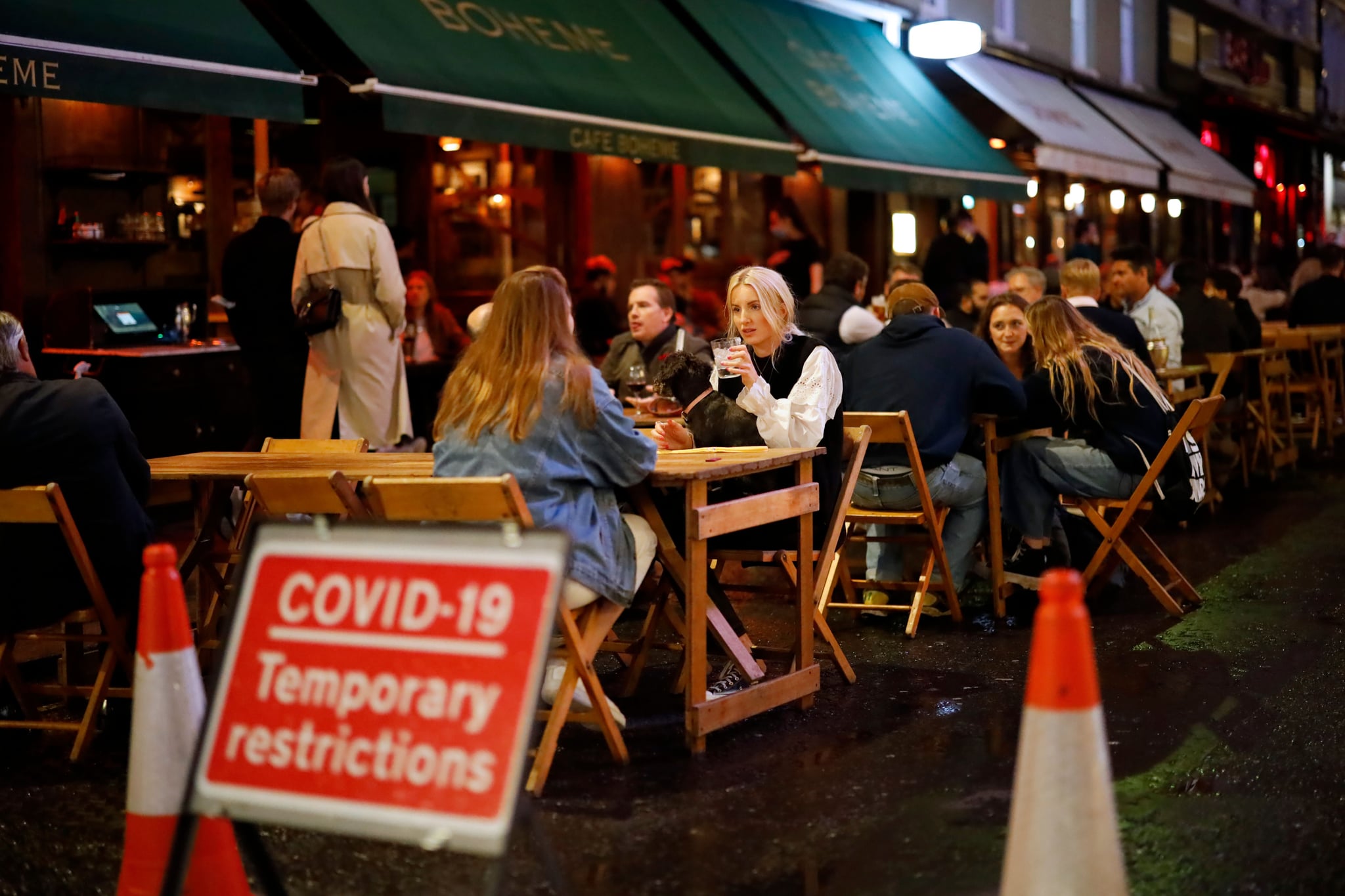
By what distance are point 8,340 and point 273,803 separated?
Answer: 279 cm

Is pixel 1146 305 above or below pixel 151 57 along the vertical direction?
below

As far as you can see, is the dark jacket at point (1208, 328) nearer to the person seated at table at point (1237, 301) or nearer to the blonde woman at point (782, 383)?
the person seated at table at point (1237, 301)

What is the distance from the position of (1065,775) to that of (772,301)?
10.9ft

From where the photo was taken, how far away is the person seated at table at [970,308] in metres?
11.0

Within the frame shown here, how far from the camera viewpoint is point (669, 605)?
6.07 m

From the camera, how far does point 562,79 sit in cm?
1034

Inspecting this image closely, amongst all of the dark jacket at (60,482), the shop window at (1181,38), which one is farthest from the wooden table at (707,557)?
the shop window at (1181,38)

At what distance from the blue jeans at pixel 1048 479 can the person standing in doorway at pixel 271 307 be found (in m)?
3.85

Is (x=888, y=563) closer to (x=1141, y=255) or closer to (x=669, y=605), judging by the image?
(x=669, y=605)

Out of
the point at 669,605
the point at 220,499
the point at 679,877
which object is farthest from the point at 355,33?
the point at 679,877

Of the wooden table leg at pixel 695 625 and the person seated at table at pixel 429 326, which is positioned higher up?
the person seated at table at pixel 429 326

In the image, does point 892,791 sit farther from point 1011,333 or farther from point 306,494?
point 1011,333

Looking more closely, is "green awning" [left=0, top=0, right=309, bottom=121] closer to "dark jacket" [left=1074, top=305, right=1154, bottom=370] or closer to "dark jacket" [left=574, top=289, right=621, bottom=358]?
"dark jacket" [left=574, top=289, right=621, bottom=358]

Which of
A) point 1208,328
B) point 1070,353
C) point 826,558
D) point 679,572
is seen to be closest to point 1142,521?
point 1070,353
